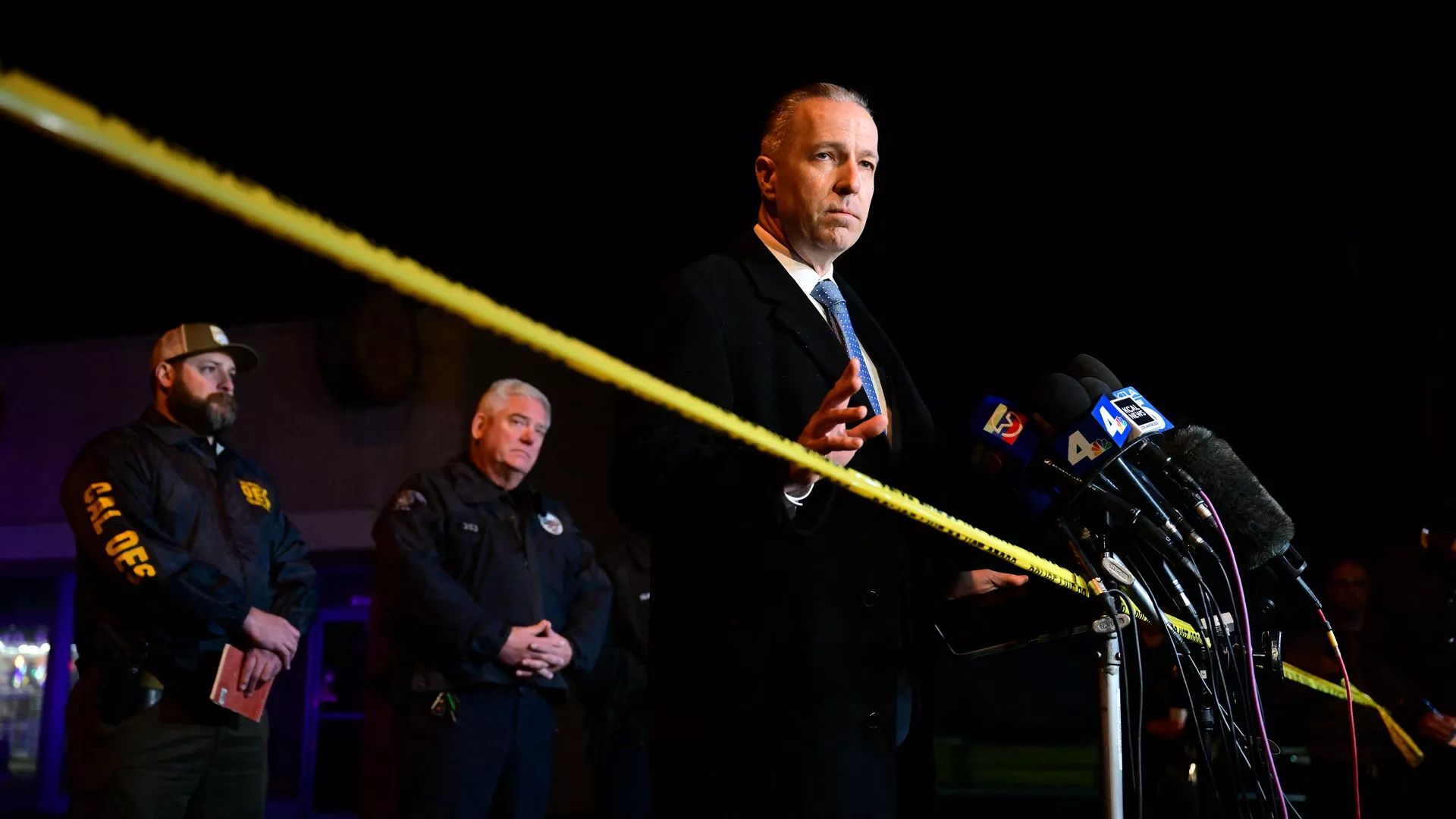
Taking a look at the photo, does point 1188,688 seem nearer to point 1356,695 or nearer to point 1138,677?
point 1138,677

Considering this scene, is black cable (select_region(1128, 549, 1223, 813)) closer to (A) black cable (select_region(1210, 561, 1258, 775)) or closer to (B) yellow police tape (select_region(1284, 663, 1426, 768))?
(A) black cable (select_region(1210, 561, 1258, 775))

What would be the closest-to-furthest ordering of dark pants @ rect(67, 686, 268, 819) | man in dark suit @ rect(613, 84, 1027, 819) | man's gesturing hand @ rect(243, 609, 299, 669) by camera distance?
1. man in dark suit @ rect(613, 84, 1027, 819)
2. dark pants @ rect(67, 686, 268, 819)
3. man's gesturing hand @ rect(243, 609, 299, 669)

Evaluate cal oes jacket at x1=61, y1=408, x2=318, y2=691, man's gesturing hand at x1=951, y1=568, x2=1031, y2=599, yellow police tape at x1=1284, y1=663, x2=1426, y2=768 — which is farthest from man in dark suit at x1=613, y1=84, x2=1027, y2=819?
cal oes jacket at x1=61, y1=408, x2=318, y2=691

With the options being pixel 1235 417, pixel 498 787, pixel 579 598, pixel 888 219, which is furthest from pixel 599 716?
pixel 1235 417

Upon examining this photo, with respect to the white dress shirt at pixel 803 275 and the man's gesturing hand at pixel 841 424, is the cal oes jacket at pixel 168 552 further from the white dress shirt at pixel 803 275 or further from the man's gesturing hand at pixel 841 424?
the man's gesturing hand at pixel 841 424

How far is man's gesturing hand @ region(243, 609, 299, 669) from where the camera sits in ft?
9.59

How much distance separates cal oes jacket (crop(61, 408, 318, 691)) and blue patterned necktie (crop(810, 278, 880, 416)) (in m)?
1.90

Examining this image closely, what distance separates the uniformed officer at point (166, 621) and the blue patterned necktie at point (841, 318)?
6.25 feet

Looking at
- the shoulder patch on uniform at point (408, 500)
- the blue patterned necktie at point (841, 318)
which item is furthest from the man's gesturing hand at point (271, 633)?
the blue patterned necktie at point (841, 318)

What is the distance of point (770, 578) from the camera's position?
143 cm

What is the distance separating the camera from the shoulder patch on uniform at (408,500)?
3.50 m

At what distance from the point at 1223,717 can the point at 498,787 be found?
7.37ft

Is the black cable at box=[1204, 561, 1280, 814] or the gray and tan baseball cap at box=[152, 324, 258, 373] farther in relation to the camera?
the gray and tan baseball cap at box=[152, 324, 258, 373]

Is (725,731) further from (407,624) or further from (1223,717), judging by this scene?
(407,624)
